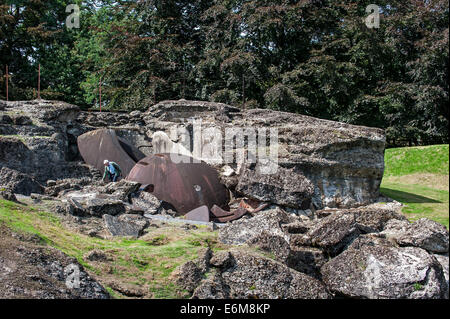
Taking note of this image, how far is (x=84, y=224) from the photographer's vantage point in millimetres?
6383

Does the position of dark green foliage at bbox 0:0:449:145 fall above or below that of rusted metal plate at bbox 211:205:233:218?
above

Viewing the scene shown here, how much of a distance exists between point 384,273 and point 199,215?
4.10 metres

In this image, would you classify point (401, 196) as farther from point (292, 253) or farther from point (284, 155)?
point (292, 253)

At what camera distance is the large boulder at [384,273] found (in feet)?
16.7

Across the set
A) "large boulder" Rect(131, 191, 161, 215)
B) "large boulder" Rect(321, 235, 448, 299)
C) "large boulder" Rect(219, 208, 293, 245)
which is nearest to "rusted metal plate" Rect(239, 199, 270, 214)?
"large boulder" Rect(131, 191, 161, 215)

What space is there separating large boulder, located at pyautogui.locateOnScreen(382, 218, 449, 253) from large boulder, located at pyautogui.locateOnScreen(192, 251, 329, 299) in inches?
59.3

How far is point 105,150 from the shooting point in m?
12.2

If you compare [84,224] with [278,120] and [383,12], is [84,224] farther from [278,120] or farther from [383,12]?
[383,12]

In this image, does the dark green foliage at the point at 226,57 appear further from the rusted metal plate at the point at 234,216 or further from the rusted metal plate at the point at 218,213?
the rusted metal plate at the point at 218,213

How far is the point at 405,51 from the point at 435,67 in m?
5.35

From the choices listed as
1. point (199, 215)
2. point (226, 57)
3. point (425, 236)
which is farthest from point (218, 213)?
point (226, 57)

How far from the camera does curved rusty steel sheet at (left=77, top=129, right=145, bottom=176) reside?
12.0 metres

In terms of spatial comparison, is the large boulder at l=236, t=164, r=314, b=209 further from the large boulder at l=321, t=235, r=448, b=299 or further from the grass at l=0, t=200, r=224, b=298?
the large boulder at l=321, t=235, r=448, b=299

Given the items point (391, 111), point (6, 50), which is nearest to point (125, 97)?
point (6, 50)
